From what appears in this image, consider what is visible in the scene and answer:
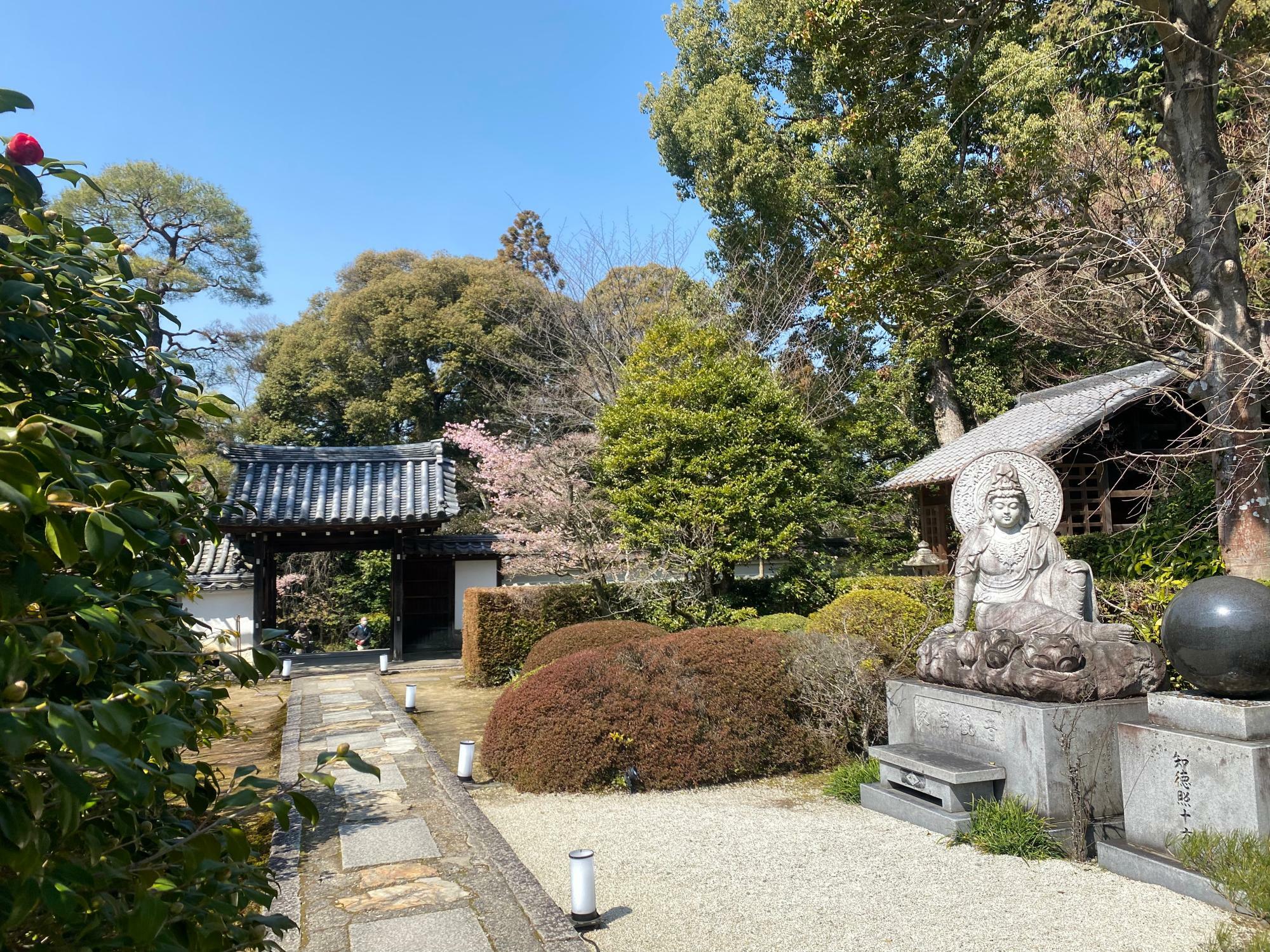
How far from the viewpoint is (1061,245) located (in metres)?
10.5

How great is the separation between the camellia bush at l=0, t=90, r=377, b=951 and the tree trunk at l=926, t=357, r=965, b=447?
20.9 m

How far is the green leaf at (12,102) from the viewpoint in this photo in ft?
4.70

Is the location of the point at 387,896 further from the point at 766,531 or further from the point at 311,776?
the point at 766,531

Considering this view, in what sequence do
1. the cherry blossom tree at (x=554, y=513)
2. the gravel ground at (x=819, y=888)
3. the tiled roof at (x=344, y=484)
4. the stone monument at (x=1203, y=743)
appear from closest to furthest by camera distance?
the gravel ground at (x=819, y=888) < the stone monument at (x=1203, y=743) < the cherry blossom tree at (x=554, y=513) < the tiled roof at (x=344, y=484)

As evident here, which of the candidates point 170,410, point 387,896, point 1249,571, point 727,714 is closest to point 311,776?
point 170,410

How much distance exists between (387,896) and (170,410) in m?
3.63

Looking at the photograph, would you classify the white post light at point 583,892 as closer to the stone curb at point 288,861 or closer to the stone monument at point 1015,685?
the stone curb at point 288,861

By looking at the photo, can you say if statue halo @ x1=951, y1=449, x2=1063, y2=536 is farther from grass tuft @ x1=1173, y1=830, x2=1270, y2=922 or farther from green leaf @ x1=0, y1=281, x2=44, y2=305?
green leaf @ x1=0, y1=281, x2=44, y2=305

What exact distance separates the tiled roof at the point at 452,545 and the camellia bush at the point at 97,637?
51.9ft

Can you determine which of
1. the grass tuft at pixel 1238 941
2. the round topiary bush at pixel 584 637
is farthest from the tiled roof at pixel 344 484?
the grass tuft at pixel 1238 941

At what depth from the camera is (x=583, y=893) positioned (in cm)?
441

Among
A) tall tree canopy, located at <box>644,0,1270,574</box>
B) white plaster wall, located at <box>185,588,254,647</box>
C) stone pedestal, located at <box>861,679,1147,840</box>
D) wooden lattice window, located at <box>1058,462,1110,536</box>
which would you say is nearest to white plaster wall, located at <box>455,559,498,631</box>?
white plaster wall, located at <box>185,588,254,647</box>

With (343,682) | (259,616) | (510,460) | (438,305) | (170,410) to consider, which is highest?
(438,305)

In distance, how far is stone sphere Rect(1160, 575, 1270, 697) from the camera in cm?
462
